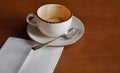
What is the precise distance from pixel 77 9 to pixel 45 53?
0.25m

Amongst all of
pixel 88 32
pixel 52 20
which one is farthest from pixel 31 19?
pixel 88 32

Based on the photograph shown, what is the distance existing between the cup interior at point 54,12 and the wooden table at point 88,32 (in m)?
0.07

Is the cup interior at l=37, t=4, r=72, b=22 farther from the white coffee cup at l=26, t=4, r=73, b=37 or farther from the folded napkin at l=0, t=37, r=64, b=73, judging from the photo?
the folded napkin at l=0, t=37, r=64, b=73

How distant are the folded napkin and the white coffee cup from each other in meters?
0.05

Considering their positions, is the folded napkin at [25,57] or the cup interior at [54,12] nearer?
the folded napkin at [25,57]

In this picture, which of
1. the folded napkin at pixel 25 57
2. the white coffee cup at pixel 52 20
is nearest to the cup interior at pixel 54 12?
the white coffee cup at pixel 52 20

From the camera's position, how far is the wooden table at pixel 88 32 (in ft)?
2.05

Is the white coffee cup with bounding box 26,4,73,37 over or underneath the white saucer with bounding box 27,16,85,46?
over

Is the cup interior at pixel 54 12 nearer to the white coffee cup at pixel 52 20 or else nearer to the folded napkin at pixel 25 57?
the white coffee cup at pixel 52 20

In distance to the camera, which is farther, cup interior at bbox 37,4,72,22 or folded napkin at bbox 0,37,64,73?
cup interior at bbox 37,4,72,22

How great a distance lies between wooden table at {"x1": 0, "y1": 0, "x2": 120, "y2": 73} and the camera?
24.6 inches

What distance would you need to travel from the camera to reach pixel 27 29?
71 cm

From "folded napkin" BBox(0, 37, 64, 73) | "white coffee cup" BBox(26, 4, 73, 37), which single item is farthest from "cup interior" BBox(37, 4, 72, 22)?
"folded napkin" BBox(0, 37, 64, 73)

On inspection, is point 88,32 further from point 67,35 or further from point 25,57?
point 25,57
